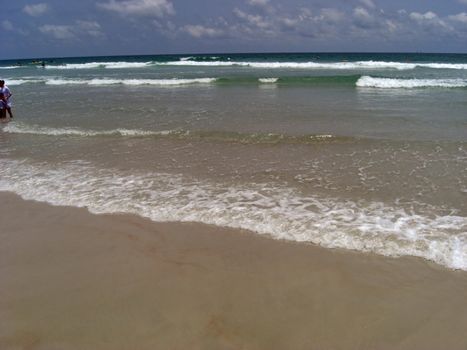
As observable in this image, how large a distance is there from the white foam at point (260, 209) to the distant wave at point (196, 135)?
2.96m

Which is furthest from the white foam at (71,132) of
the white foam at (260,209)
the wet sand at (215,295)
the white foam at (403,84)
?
the white foam at (403,84)

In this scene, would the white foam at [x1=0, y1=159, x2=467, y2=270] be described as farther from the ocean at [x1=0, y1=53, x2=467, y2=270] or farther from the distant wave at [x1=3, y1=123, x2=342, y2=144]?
the distant wave at [x1=3, y1=123, x2=342, y2=144]

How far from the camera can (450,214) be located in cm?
503

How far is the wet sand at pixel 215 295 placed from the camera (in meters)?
3.06

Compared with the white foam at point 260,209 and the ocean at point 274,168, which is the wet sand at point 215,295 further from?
the ocean at point 274,168

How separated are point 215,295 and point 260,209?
2.02m

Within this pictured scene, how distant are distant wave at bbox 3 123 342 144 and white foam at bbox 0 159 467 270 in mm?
2963

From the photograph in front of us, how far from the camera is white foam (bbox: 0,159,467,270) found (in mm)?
4379

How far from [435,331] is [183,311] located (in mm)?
2037

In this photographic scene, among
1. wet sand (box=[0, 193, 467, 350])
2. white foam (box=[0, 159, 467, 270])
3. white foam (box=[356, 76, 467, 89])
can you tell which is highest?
white foam (box=[356, 76, 467, 89])

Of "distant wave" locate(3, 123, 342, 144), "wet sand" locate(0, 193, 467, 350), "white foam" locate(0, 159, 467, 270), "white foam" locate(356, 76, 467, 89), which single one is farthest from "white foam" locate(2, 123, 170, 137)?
"white foam" locate(356, 76, 467, 89)

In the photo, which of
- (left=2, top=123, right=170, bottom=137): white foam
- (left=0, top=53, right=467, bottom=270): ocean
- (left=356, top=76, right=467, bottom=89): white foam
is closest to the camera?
(left=0, top=53, right=467, bottom=270): ocean

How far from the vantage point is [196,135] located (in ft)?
33.3

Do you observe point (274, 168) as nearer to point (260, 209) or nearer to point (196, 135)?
point (260, 209)
